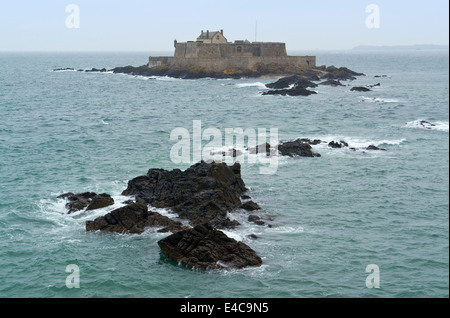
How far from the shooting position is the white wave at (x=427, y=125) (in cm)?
5556

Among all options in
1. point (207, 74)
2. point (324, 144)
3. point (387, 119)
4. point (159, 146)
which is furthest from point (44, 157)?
point (207, 74)

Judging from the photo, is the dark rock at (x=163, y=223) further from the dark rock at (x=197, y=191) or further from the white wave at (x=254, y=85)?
the white wave at (x=254, y=85)

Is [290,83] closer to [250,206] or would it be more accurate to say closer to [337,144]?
[337,144]

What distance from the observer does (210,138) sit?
5278 cm

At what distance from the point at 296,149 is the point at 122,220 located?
815 inches

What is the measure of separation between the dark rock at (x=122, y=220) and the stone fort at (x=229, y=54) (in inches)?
3557

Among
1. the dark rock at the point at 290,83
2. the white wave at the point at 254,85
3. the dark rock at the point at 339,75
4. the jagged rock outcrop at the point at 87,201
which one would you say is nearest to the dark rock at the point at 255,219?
the jagged rock outcrop at the point at 87,201

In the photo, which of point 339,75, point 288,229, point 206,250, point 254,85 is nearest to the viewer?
point 206,250

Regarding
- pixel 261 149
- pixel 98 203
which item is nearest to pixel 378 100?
pixel 261 149

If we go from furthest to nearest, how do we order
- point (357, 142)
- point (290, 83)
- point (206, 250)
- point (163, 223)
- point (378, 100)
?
1. point (290, 83)
2. point (378, 100)
3. point (357, 142)
4. point (163, 223)
5. point (206, 250)

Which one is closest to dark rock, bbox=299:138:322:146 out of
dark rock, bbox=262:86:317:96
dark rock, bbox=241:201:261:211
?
dark rock, bbox=241:201:261:211

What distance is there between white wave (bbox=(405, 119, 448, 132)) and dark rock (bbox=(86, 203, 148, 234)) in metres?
37.5

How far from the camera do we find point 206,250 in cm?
2344
